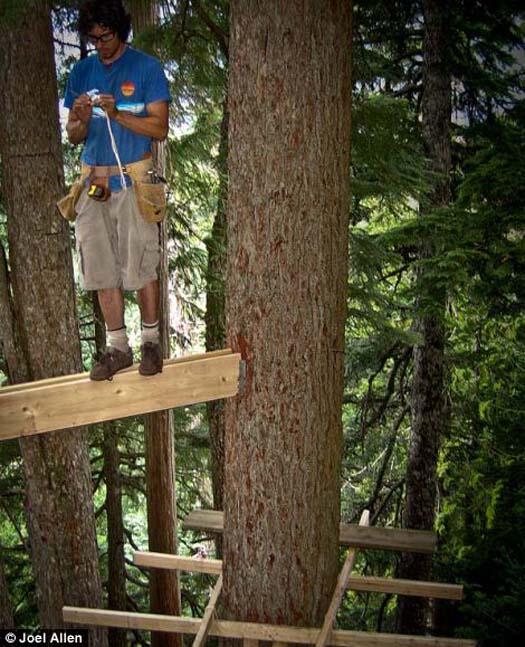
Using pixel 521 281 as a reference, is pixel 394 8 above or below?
above

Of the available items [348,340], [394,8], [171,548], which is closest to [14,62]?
[394,8]

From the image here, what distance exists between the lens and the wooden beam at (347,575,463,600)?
4.41 m

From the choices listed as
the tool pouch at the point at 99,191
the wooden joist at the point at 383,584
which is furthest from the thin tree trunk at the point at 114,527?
the tool pouch at the point at 99,191

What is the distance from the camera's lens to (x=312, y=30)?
357 cm

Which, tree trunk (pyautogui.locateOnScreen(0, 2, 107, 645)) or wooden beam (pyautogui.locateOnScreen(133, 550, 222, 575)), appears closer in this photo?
wooden beam (pyautogui.locateOnScreen(133, 550, 222, 575))

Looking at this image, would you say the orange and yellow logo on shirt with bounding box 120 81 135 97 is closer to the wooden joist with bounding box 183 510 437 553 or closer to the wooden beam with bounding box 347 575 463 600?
the wooden joist with bounding box 183 510 437 553

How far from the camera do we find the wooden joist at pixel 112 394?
3.88 meters

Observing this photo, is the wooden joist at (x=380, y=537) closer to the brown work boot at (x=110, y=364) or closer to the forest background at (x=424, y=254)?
the forest background at (x=424, y=254)

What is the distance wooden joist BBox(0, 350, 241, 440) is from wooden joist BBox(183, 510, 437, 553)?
169 centimetres

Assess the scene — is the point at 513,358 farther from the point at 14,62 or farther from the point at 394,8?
the point at 14,62

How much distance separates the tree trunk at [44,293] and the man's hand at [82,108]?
1.38 meters

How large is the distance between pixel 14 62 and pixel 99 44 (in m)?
1.45

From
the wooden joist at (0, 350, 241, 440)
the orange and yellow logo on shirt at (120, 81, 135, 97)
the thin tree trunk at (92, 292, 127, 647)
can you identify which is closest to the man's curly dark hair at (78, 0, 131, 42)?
the orange and yellow logo on shirt at (120, 81, 135, 97)

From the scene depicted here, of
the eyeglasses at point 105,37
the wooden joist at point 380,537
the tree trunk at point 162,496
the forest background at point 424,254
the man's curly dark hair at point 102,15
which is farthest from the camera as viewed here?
the tree trunk at point 162,496
